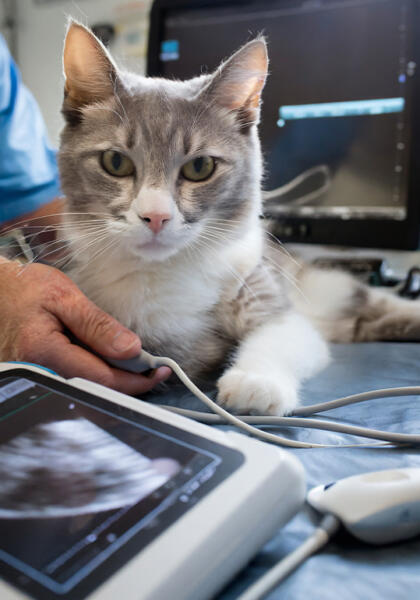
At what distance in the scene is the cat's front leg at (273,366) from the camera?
2.28ft

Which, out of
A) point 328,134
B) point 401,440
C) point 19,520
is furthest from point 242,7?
point 19,520

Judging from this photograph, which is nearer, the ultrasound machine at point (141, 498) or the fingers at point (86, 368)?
the ultrasound machine at point (141, 498)

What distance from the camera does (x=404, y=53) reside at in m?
1.38

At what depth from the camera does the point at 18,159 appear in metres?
1.54

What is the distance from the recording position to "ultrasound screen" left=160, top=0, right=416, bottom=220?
1400 mm

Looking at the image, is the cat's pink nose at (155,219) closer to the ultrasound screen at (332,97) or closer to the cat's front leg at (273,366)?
the cat's front leg at (273,366)

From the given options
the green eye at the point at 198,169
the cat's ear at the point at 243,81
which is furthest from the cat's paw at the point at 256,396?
the cat's ear at the point at 243,81

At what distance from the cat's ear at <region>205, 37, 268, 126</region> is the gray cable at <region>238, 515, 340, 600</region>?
71 centimetres

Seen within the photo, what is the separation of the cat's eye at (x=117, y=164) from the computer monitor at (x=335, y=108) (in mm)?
641

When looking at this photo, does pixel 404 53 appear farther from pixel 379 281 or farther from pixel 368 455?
pixel 368 455

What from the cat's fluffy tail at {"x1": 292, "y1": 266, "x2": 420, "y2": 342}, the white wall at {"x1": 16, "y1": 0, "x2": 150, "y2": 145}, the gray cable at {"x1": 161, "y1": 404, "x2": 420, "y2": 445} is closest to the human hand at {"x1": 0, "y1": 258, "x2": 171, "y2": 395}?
the gray cable at {"x1": 161, "y1": 404, "x2": 420, "y2": 445}

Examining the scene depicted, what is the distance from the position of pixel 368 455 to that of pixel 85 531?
337 mm

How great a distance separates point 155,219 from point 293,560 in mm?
489

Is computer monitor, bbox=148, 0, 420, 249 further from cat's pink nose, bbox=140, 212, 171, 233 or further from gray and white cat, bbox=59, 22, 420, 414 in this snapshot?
cat's pink nose, bbox=140, 212, 171, 233
